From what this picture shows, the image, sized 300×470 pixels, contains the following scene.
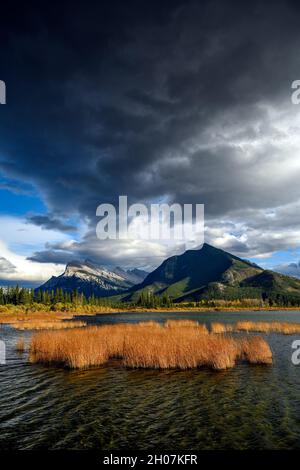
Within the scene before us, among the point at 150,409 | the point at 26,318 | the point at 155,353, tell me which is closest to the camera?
the point at 150,409

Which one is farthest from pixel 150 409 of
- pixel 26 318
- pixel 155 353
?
pixel 26 318

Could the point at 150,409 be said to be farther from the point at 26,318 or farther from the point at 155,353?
the point at 26,318

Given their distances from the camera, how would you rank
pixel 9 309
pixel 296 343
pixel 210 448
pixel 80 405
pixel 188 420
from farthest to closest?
pixel 9 309 < pixel 296 343 < pixel 80 405 < pixel 188 420 < pixel 210 448

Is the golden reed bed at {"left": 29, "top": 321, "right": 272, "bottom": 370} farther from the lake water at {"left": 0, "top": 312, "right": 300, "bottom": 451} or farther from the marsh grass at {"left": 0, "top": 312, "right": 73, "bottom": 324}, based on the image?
the marsh grass at {"left": 0, "top": 312, "right": 73, "bottom": 324}

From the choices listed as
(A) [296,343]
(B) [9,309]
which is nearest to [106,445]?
(A) [296,343]

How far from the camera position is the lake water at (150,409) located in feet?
45.4

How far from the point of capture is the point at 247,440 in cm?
1372

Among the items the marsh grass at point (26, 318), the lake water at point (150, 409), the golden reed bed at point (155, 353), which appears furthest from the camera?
the marsh grass at point (26, 318)

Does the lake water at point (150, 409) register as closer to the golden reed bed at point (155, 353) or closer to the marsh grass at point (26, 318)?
the golden reed bed at point (155, 353)

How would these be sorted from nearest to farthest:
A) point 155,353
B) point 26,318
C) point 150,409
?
point 150,409 → point 155,353 → point 26,318

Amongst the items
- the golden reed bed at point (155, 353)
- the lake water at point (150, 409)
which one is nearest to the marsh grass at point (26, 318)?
the golden reed bed at point (155, 353)

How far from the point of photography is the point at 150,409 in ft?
58.0
